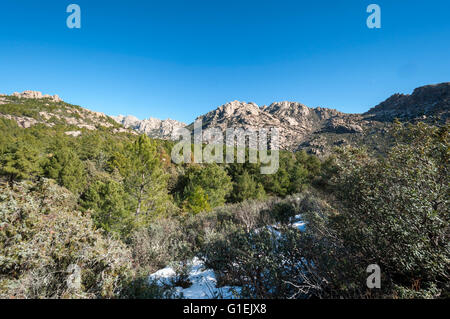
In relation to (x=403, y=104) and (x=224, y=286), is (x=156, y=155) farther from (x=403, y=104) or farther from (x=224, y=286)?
(x=403, y=104)

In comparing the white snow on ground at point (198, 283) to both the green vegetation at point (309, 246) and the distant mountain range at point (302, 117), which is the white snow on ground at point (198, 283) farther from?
the distant mountain range at point (302, 117)

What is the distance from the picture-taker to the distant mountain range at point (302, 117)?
5570 centimetres

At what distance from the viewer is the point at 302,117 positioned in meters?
118

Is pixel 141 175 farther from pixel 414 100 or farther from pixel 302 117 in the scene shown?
pixel 302 117

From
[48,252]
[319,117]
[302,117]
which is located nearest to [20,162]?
[48,252]

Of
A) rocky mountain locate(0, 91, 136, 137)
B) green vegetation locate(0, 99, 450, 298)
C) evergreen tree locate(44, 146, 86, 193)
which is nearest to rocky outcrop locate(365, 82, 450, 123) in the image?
green vegetation locate(0, 99, 450, 298)

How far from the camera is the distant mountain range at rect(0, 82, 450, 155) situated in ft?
183

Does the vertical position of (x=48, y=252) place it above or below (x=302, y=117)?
below

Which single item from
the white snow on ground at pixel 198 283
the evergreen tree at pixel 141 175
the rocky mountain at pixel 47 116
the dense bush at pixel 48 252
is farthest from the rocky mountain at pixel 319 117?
the rocky mountain at pixel 47 116

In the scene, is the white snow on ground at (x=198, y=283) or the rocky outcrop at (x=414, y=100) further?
the rocky outcrop at (x=414, y=100)

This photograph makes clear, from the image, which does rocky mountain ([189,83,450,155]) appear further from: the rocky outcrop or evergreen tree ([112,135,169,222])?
evergreen tree ([112,135,169,222])

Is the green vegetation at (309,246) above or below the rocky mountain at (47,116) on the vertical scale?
below

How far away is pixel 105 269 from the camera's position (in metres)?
3.36

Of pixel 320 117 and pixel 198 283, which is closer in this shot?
pixel 198 283
